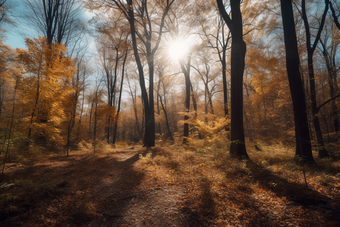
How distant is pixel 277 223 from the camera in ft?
6.68

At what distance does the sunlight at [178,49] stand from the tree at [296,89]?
26.9 ft

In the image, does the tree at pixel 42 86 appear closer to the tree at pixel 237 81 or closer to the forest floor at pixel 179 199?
the forest floor at pixel 179 199

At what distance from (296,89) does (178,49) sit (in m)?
10.0

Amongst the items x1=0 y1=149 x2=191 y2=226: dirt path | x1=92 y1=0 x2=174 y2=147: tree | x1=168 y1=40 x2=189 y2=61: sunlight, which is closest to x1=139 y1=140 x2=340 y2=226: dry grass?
x1=0 y1=149 x2=191 y2=226: dirt path

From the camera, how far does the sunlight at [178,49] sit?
40.2ft

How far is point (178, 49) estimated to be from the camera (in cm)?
1238

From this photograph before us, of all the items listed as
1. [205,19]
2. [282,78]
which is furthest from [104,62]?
[282,78]

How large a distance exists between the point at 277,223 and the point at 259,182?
1.47 metres

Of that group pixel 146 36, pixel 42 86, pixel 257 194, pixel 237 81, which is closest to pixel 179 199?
pixel 257 194

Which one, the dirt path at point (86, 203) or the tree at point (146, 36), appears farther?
the tree at point (146, 36)

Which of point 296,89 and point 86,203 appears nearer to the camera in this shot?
point 86,203

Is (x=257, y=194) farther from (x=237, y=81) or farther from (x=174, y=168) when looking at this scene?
(x=237, y=81)

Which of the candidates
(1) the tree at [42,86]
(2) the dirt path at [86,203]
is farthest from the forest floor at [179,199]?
(1) the tree at [42,86]

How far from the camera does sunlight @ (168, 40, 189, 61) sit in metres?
12.3
